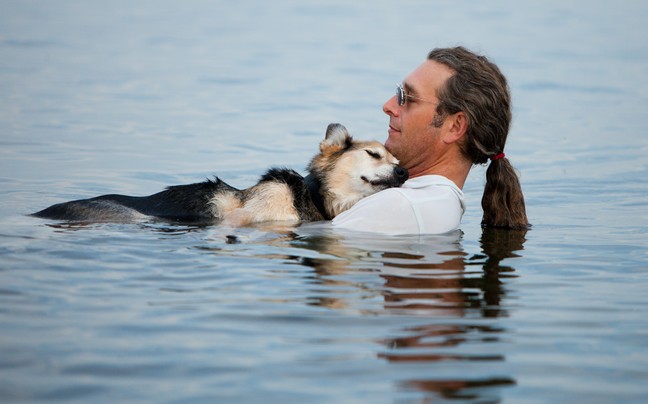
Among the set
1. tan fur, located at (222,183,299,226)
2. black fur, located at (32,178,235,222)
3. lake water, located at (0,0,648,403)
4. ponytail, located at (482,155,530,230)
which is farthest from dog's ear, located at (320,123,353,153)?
ponytail, located at (482,155,530,230)

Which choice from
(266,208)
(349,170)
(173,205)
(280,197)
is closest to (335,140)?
(349,170)

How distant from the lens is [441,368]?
435 centimetres

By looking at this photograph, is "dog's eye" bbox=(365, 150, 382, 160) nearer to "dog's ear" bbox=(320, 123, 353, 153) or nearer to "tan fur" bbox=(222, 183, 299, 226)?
"dog's ear" bbox=(320, 123, 353, 153)

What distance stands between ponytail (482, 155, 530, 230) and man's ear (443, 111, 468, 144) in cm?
46

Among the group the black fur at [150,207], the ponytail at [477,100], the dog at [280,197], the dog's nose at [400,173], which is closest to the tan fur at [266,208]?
the dog at [280,197]

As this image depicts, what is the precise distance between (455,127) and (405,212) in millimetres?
960

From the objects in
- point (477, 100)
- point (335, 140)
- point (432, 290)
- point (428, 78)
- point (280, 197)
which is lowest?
point (432, 290)

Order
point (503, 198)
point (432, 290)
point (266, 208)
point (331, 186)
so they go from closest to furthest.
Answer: point (432, 290), point (266, 208), point (331, 186), point (503, 198)

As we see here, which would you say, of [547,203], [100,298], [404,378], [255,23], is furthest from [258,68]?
[404,378]

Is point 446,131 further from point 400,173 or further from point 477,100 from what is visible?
point 400,173

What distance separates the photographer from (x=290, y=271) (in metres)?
6.05

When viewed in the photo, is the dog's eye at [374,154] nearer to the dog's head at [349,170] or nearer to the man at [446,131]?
the dog's head at [349,170]

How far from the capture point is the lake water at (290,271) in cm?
428

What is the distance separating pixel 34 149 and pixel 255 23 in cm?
1358
